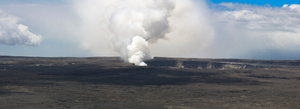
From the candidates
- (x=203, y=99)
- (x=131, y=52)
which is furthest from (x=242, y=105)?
(x=131, y=52)

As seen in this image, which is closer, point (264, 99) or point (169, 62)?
point (264, 99)

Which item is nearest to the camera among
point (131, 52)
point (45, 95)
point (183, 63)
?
point (45, 95)

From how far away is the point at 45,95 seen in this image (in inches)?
971

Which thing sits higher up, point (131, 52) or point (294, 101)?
point (131, 52)

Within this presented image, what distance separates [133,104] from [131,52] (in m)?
54.5

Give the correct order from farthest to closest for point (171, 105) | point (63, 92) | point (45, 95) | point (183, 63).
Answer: point (183, 63)
point (63, 92)
point (45, 95)
point (171, 105)

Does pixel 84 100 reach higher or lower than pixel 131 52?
lower

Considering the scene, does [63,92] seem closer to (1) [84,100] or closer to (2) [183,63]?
(1) [84,100]

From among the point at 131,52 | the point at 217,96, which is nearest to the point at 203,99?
the point at 217,96

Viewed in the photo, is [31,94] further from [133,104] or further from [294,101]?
[294,101]

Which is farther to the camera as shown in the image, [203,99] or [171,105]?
[203,99]

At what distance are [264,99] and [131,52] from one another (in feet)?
176

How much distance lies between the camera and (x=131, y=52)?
76000mm

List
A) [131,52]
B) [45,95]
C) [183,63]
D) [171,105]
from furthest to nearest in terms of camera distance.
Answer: [183,63] → [131,52] → [45,95] → [171,105]
